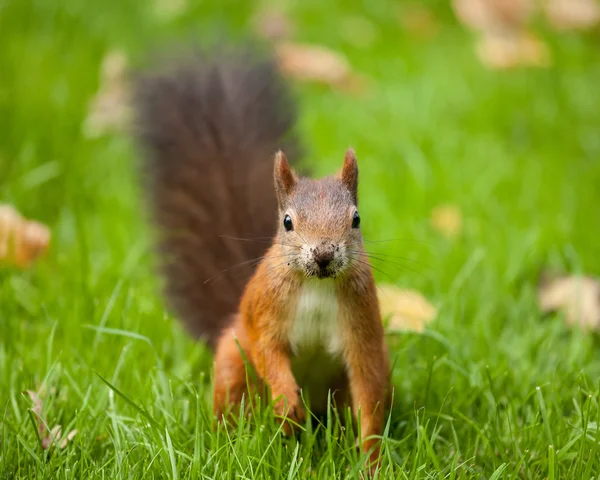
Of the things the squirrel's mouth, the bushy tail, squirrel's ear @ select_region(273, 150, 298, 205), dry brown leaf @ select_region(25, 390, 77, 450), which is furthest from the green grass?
squirrel's ear @ select_region(273, 150, 298, 205)

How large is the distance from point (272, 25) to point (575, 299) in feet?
8.26

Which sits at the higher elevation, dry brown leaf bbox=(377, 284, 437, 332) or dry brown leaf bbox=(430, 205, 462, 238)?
dry brown leaf bbox=(430, 205, 462, 238)

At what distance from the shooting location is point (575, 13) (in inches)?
199

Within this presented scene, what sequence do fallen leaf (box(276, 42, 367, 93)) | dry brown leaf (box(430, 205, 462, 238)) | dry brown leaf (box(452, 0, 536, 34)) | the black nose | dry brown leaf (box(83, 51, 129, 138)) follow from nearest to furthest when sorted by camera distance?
1. the black nose
2. dry brown leaf (box(430, 205, 462, 238))
3. dry brown leaf (box(83, 51, 129, 138))
4. fallen leaf (box(276, 42, 367, 93))
5. dry brown leaf (box(452, 0, 536, 34))

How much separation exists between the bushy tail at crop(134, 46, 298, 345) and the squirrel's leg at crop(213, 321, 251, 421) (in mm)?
301

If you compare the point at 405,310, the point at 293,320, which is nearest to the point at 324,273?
the point at 293,320

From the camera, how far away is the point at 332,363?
5.49ft

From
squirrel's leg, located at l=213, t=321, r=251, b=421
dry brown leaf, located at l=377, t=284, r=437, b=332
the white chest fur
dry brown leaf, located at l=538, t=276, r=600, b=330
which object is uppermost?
the white chest fur

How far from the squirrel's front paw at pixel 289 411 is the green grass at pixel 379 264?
4cm

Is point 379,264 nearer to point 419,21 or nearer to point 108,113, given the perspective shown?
point 108,113

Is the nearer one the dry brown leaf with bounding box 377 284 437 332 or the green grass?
the green grass

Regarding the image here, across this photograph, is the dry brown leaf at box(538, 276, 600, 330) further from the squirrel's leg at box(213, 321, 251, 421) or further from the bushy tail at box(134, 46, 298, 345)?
the squirrel's leg at box(213, 321, 251, 421)

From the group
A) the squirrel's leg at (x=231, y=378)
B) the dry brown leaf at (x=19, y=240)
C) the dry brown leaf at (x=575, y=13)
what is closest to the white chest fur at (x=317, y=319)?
the squirrel's leg at (x=231, y=378)

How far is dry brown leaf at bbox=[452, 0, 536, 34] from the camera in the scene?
14.9 ft
